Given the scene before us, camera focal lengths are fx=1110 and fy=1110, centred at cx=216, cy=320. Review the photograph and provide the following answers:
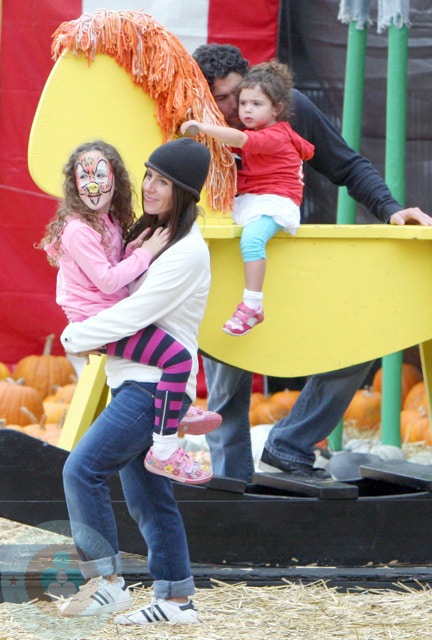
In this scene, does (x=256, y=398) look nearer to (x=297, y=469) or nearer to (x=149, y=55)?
(x=297, y=469)

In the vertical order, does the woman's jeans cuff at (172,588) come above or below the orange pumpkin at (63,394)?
below

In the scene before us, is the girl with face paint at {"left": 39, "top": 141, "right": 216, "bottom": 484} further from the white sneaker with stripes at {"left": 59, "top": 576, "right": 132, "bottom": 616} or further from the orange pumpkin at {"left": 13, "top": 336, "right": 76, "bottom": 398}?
the orange pumpkin at {"left": 13, "top": 336, "right": 76, "bottom": 398}

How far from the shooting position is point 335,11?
5.51 metres

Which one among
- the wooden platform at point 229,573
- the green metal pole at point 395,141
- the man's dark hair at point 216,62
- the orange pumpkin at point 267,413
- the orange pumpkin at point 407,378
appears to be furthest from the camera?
the orange pumpkin at point 407,378

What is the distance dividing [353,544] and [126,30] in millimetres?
1617

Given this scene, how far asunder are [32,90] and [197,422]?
311 cm

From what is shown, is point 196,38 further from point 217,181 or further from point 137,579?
point 137,579

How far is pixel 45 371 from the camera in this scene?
Answer: 5.57 m

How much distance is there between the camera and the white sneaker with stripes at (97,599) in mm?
2713

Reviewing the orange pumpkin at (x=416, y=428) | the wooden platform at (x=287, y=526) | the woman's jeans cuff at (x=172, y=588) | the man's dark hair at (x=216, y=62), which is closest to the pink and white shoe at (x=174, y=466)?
the woman's jeans cuff at (x=172, y=588)

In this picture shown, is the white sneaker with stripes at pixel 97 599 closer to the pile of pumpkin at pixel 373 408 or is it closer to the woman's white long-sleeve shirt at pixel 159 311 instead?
the woman's white long-sleeve shirt at pixel 159 311

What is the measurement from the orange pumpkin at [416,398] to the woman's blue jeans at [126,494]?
9.21 feet

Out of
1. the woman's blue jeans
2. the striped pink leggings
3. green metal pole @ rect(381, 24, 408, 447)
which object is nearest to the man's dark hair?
the striped pink leggings

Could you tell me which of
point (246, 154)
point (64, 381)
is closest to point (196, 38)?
point (64, 381)
